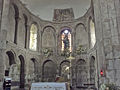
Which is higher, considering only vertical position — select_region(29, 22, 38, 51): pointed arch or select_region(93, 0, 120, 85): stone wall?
select_region(29, 22, 38, 51): pointed arch

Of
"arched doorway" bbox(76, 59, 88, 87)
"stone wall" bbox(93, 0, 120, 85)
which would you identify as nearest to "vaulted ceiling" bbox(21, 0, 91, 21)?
"arched doorway" bbox(76, 59, 88, 87)

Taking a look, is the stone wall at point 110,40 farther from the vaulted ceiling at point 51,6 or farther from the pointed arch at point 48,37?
the pointed arch at point 48,37

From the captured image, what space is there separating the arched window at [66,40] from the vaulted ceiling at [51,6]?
11.4 feet

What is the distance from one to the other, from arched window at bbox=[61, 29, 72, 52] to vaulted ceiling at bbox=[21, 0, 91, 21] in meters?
3.49

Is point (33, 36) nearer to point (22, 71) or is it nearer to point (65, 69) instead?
point (22, 71)

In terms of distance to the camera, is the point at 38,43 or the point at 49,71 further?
the point at 38,43

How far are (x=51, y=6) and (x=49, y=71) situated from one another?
1130 centimetres

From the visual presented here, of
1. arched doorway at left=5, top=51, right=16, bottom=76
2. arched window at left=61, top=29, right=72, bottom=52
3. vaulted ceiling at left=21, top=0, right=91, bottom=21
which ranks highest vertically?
vaulted ceiling at left=21, top=0, right=91, bottom=21

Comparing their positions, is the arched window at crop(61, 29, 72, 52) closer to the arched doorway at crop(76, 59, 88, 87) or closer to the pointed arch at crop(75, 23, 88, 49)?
the pointed arch at crop(75, 23, 88, 49)

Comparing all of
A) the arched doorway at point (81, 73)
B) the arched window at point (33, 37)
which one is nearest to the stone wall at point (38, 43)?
the arched doorway at point (81, 73)

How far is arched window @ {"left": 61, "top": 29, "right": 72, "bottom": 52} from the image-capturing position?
24973 mm

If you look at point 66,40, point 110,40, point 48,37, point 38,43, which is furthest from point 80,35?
point 110,40

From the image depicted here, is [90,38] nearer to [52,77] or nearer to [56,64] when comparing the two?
[56,64]

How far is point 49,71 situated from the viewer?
24.3 metres
